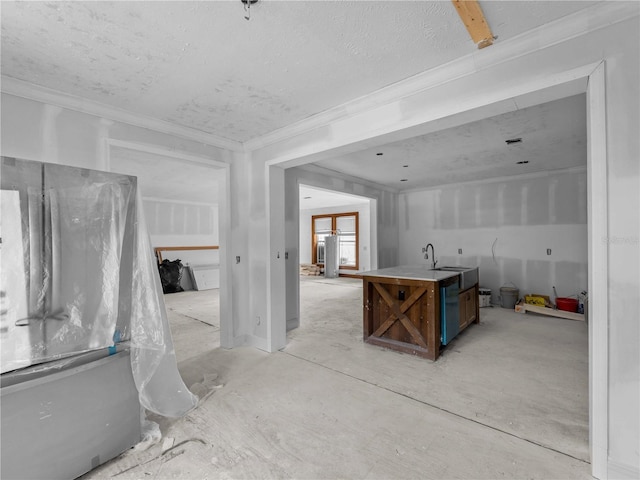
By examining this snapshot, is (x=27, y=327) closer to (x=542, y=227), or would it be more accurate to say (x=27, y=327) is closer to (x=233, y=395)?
(x=233, y=395)

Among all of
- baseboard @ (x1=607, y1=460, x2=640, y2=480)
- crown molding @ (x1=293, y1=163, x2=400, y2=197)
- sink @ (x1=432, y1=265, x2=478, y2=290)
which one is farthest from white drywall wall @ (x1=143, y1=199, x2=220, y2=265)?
baseboard @ (x1=607, y1=460, x2=640, y2=480)

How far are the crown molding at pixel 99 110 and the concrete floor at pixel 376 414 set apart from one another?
2.46 m

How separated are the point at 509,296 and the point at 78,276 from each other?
246 inches

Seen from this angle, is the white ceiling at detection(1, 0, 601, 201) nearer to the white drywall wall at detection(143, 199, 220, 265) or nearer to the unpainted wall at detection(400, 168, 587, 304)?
the unpainted wall at detection(400, 168, 587, 304)

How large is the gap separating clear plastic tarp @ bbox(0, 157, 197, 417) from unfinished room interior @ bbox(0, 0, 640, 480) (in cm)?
1

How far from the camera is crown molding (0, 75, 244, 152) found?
7.29ft

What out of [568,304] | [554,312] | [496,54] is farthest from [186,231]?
[568,304]

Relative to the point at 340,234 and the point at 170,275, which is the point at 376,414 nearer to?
the point at 170,275

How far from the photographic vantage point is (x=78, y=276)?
5.61 feet

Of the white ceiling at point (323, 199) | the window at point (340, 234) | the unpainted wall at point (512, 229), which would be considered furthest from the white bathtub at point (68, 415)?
the window at point (340, 234)

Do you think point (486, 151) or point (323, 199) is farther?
point (323, 199)

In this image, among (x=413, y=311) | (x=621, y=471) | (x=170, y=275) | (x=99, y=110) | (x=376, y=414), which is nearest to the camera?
(x=621, y=471)

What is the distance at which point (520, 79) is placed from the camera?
187cm

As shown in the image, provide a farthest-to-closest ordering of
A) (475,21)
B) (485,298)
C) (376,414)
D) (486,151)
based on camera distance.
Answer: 1. (485,298)
2. (486,151)
3. (376,414)
4. (475,21)
